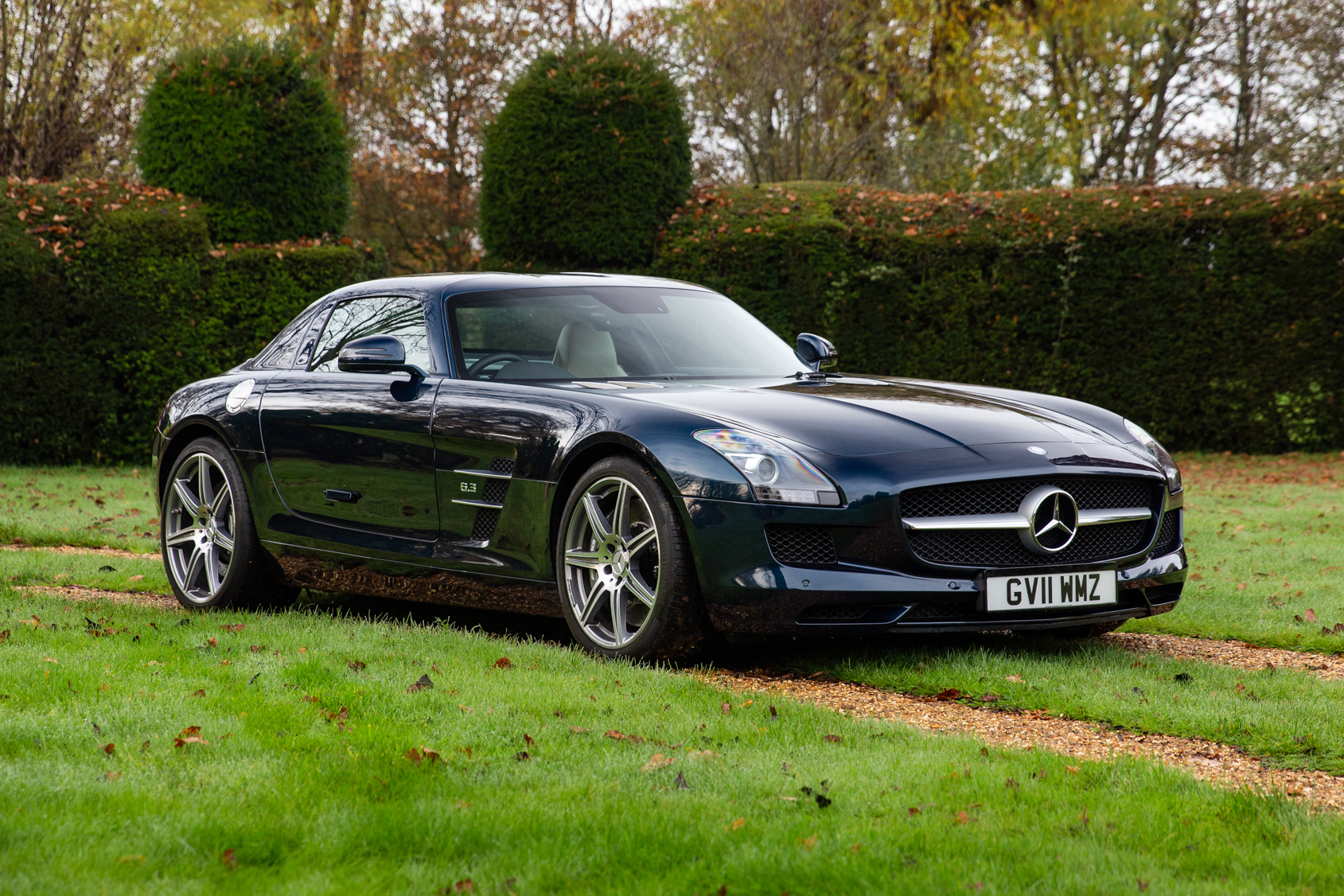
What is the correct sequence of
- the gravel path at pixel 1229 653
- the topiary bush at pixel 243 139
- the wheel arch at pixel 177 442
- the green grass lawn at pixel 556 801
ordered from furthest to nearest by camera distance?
the topiary bush at pixel 243 139 → the wheel arch at pixel 177 442 → the gravel path at pixel 1229 653 → the green grass lawn at pixel 556 801

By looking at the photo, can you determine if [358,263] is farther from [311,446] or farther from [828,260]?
[311,446]

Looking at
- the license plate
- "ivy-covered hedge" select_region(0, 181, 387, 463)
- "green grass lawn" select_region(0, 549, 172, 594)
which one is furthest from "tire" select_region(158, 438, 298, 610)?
"ivy-covered hedge" select_region(0, 181, 387, 463)

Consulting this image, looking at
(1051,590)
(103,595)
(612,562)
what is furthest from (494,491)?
(103,595)

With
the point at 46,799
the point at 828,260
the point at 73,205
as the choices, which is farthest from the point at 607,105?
the point at 46,799

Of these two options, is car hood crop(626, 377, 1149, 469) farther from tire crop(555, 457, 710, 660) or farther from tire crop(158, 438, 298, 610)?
tire crop(158, 438, 298, 610)

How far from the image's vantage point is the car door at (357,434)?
5.97 m

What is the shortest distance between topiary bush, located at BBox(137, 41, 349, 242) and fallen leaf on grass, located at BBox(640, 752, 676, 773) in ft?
45.0

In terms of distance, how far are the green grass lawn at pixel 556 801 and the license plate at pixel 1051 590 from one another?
957 mm

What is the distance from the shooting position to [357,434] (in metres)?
6.20

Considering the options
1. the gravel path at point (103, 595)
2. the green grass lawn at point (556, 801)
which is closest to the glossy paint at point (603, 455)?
the green grass lawn at point (556, 801)

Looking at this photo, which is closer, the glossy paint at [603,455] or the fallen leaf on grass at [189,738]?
the fallen leaf on grass at [189,738]

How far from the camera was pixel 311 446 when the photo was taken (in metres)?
6.44

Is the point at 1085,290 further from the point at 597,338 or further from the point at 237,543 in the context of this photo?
the point at 237,543

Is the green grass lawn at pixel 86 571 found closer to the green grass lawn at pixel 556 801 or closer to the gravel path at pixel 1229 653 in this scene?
the green grass lawn at pixel 556 801
